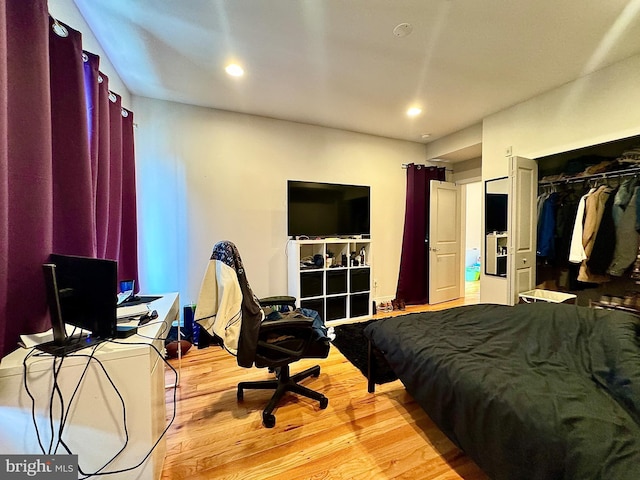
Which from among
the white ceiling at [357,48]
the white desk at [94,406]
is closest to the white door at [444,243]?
the white ceiling at [357,48]

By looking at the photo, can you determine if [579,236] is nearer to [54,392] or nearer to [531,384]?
[531,384]

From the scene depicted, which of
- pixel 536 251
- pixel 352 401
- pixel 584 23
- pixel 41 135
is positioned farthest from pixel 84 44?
pixel 536 251

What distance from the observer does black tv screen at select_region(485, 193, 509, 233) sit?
3.44m

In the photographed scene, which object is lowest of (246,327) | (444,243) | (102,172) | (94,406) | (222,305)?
(94,406)

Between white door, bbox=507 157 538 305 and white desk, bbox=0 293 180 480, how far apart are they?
327cm

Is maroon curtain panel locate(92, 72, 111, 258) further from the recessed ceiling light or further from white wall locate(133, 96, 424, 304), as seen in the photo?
white wall locate(133, 96, 424, 304)

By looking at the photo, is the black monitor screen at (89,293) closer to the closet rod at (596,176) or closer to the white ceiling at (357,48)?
the white ceiling at (357,48)

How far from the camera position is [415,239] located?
14.2 ft

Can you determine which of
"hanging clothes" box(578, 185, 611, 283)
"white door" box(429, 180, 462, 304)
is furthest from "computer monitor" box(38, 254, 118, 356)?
"white door" box(429, 180, 462, 304)

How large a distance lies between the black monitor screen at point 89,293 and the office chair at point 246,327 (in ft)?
1.72

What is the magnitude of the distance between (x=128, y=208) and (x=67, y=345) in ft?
5.98

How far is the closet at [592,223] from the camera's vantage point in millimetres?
2398

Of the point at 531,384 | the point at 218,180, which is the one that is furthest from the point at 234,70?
the point at 531,384

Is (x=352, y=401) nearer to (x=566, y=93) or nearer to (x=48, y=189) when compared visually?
(x=48, y=189)
